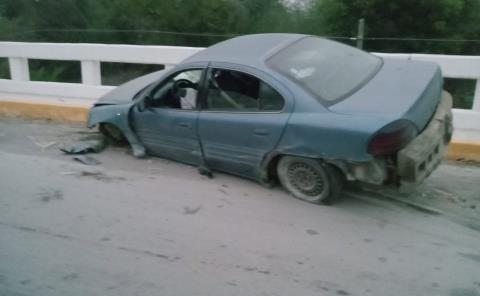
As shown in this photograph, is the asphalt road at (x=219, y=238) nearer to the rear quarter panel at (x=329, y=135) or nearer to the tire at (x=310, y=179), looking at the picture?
the tire at (x=310, y=179)

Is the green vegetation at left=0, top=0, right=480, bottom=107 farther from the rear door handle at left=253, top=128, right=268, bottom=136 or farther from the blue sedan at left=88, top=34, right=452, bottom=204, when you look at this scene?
the rear door handle at left=253, top=128, right=268, bottom=136

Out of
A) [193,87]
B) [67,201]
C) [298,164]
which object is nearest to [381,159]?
[298,164]

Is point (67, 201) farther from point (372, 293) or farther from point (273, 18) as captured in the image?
point (273, 18)

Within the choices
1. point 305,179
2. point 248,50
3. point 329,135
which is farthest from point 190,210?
point 248,50

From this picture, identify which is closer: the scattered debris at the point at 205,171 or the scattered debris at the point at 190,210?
the scattered debris at the point at 190,210

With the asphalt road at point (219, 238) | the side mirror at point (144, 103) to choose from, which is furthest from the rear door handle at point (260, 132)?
the side mirror at point (144, 103)

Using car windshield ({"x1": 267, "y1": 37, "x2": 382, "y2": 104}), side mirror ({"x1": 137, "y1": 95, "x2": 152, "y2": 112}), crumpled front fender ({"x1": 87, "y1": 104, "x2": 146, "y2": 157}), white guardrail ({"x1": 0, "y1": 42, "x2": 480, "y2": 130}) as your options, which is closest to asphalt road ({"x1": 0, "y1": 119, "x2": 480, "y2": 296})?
crumpled front fender ({"x1": 87, "y1": 104, "x2": 146, "y2": 157})

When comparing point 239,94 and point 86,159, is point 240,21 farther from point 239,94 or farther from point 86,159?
point 239,94

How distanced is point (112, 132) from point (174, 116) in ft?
4.59

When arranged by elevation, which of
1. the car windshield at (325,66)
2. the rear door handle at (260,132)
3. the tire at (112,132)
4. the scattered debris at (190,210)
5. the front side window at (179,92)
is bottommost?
the scattered debris at (190,210)

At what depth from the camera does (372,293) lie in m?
3.49

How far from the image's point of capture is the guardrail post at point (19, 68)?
29.3 feet

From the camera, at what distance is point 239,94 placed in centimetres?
500

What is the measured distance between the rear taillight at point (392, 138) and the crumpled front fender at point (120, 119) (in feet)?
9.99
